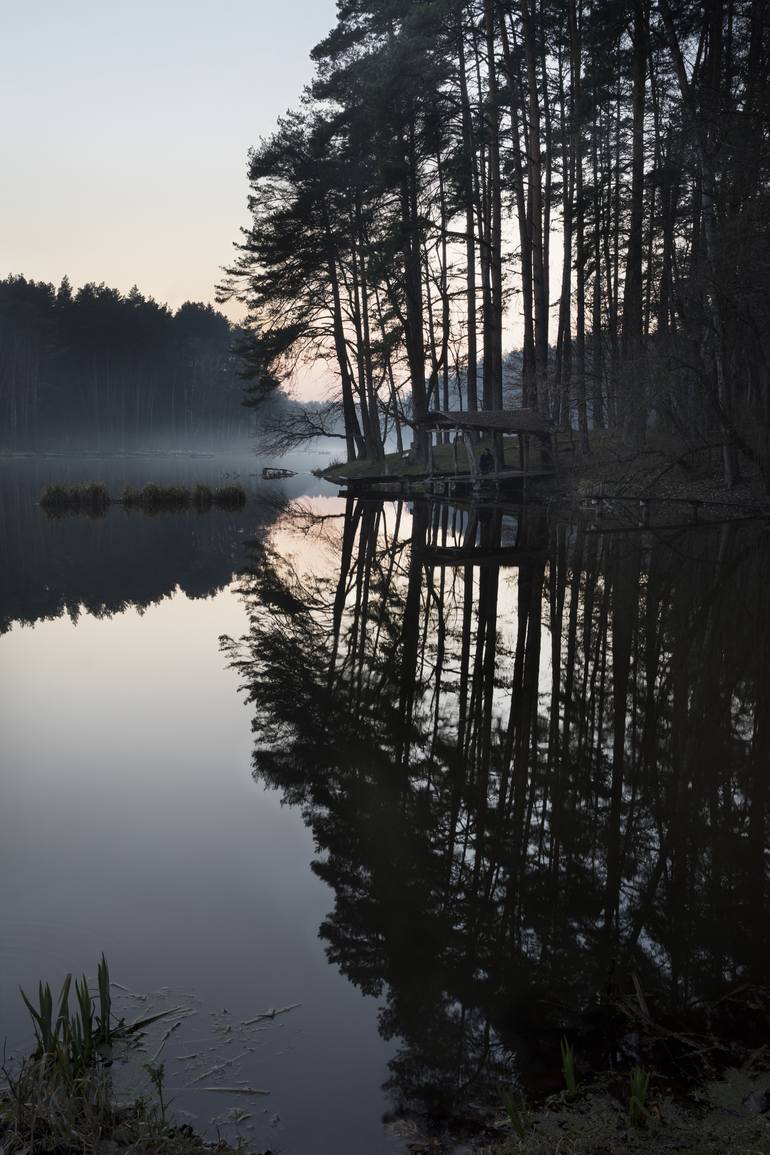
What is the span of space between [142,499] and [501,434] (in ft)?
44.9

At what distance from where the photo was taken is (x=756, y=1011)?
12.0ft

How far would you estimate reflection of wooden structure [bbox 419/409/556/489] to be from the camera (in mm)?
28591

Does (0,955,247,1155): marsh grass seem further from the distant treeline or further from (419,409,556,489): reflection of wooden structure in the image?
the distant treeline

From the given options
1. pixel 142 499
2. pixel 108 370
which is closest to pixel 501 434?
pixel 142 499

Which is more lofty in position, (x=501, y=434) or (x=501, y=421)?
(x=501, y=421)

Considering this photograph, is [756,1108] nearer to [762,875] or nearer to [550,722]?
[762,875]

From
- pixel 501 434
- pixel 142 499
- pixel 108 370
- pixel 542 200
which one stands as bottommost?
pixel 142 499

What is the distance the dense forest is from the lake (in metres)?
12.8

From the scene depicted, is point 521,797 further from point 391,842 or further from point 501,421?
point 501,421

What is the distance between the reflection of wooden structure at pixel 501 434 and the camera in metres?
28.6

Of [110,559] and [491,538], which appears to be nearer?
[110,559]

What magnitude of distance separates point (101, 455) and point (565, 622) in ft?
308

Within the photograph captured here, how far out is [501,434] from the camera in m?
30.9

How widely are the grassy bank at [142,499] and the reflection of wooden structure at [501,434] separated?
826 centimetres
